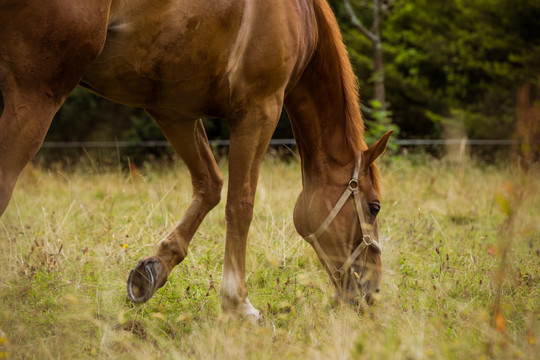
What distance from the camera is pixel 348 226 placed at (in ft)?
10.4

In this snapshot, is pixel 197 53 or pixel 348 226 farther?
pixel 348 226

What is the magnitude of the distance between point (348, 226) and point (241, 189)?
738 mm

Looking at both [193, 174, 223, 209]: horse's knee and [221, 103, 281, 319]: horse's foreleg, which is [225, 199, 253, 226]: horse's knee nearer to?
[221, 103, 281, 319]: horse's foreleg

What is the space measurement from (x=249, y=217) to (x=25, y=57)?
4.46ft

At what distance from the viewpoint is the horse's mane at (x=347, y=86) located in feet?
10.4

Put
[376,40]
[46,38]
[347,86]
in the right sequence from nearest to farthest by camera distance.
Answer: [46,38] < [347,86] < [376,40]

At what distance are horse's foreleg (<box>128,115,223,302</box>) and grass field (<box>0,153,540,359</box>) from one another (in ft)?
0.60

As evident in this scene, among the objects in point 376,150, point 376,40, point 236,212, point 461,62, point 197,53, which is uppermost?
point 197,53

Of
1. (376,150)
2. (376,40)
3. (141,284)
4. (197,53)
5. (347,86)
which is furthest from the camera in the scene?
(376,40)

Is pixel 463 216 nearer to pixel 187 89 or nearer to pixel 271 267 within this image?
pixel 271 267

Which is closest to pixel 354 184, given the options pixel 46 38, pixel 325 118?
pixel 325 118

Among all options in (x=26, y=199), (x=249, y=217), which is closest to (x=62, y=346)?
(x=249, y=217)

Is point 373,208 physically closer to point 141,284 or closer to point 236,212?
point 236,212

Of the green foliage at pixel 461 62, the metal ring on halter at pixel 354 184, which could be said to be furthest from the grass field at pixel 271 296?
the green foliage at pixel 461 62
